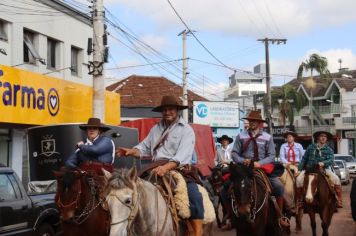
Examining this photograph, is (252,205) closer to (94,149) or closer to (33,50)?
(94,149)

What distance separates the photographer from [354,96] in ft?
207

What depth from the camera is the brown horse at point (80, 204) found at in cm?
774

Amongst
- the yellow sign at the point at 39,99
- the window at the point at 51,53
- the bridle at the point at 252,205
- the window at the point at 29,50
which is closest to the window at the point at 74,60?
the window at the point at 51,53

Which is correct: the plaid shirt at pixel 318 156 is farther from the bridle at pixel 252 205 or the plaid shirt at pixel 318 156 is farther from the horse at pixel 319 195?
the bridle at pixel 252 205

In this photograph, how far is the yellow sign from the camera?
1678 cm

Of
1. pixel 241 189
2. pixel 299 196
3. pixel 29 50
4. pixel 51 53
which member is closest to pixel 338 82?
pixel 51 53

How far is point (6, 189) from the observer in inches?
387

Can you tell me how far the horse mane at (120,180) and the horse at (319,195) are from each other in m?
7.16

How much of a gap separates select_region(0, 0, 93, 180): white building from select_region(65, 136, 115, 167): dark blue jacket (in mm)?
8246

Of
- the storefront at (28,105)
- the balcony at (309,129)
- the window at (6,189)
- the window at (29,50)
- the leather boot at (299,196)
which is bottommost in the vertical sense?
the leather boot at (299,196)

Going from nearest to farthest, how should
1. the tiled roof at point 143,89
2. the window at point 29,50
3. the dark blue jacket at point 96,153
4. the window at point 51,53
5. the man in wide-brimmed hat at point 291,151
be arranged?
the dark blue jacket at point 96,153
the man in wide-brimmed hat at point 291,151
the window at point 29,50
the window at point 51,53
the tiled roof at point 143,89

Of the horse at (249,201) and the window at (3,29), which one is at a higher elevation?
the window at (3,29)

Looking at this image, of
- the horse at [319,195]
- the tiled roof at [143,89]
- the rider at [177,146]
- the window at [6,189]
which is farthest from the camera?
the tiled roof at [143,89]

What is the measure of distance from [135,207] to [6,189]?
4.99 m
